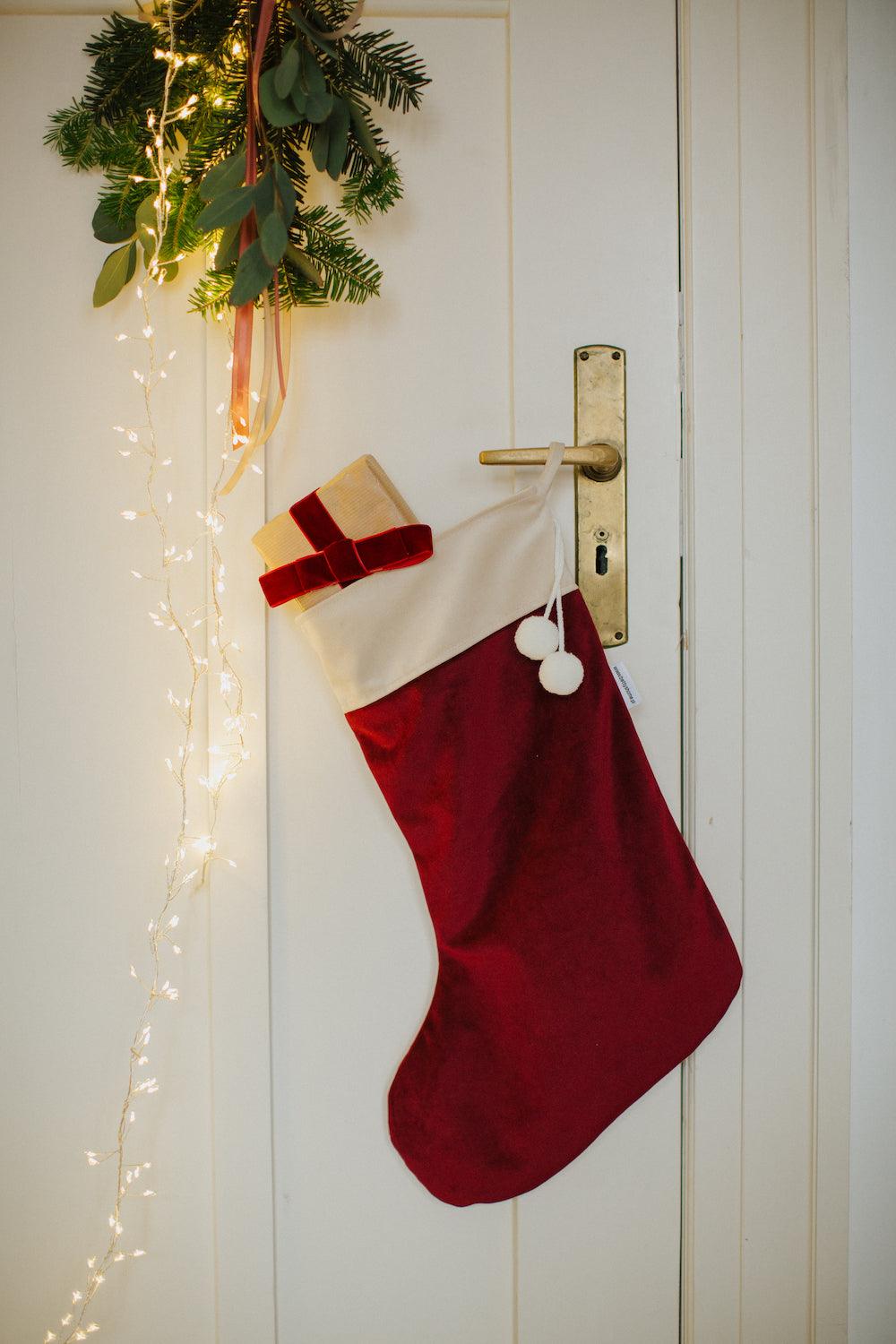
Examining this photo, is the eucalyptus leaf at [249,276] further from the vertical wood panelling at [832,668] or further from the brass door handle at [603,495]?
the vertical wood panelling at [832,668]

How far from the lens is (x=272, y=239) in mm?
737

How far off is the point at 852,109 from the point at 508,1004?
3.61 ft

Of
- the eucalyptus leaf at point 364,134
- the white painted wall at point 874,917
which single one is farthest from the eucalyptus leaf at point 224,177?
the white painted wall at point 874,917

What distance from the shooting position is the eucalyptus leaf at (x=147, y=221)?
81 centimetres

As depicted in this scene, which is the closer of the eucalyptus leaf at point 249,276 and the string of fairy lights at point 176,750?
Result: the eucalyptus leaf at point 249,276

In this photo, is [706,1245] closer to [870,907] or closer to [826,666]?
[870,907]

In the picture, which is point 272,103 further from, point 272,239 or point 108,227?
point 108,227

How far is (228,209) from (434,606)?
0.43 meters

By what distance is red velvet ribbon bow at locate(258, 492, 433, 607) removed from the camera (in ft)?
2.63

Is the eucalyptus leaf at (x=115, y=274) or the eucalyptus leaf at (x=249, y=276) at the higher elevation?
the eucalyptus leaf at (x=115, y=274)

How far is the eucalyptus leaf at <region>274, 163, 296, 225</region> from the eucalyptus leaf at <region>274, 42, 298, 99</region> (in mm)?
61

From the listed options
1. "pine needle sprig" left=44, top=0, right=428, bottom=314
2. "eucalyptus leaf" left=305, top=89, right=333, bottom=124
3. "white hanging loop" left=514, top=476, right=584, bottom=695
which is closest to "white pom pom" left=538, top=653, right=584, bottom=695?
"white hanging loop" left=514, top=476, right=584, bottom=695

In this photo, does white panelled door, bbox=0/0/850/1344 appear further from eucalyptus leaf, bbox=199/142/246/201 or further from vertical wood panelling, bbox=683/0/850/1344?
eucalyptus leaf, bbox=199/142/246/201

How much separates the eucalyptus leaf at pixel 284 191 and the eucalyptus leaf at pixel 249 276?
0.16 feet
